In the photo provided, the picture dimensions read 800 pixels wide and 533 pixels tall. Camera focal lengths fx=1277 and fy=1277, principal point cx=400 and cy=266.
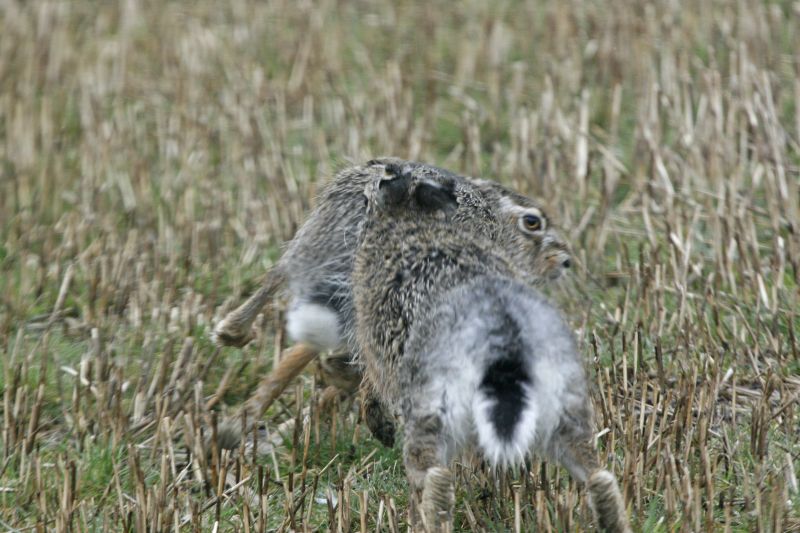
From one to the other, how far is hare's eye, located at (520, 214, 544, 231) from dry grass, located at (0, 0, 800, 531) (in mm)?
621

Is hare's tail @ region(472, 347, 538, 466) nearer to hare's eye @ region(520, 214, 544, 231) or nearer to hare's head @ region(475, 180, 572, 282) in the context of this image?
hare's head @ region(475, 180, 572, 282)

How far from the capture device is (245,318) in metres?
5.77

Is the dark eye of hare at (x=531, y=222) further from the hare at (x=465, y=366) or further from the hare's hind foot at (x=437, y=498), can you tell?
the hare's hind foot at (x=437, y=498)

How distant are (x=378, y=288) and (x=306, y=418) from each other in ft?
3.51

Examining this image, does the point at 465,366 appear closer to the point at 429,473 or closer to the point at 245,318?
the point at 429,473

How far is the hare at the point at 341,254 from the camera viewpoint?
5.27 m

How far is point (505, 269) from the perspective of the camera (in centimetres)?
453

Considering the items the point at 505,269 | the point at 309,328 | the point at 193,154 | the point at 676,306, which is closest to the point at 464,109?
the point at 193,154

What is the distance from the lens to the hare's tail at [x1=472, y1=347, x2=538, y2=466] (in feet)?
12.3

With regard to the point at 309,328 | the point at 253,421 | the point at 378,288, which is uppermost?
the point at 378,288

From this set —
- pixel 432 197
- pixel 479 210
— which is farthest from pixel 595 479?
pixel 479 210

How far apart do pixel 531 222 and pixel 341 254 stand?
0.83 m

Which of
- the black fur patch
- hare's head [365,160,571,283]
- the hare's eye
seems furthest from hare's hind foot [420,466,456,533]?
the hare's eye

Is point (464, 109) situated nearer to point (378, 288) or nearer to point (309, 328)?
point (309, 328)
